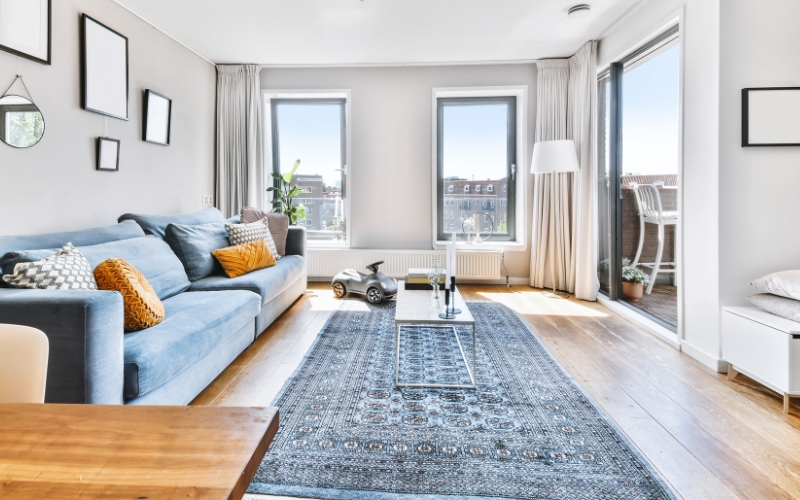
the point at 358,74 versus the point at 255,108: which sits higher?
the point at 358,74

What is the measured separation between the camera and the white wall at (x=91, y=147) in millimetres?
2668

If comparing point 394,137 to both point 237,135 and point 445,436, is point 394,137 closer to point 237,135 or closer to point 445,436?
point 237,135

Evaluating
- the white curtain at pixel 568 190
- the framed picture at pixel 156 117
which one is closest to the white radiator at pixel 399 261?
the white curtain at pixel 568 190

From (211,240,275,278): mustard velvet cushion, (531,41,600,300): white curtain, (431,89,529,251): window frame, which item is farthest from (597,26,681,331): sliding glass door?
(211,240,275,278): mustard velvet cushion

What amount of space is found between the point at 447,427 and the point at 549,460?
0.45m

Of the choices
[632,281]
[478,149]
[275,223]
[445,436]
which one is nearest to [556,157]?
[478,149]

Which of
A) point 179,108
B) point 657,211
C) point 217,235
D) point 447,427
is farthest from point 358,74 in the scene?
point 447,427

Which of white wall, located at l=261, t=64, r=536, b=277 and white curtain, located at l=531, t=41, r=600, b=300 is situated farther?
white wall, located at l=261, t=64, r=536, b=277

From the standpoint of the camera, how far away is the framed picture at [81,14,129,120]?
3066 millimetres

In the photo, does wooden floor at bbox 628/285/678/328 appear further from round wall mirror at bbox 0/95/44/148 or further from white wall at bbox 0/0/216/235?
round wall mirror at bbox 0/95/44/148

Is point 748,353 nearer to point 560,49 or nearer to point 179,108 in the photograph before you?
point 560,49

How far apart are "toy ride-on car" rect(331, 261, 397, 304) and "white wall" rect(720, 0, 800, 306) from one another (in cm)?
270

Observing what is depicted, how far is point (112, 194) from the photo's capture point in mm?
3410

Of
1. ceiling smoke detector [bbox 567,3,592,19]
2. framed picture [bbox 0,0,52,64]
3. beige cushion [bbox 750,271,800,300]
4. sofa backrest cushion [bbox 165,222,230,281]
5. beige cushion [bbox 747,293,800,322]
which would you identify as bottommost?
beige cushion [bbox 747,293,800,322]
